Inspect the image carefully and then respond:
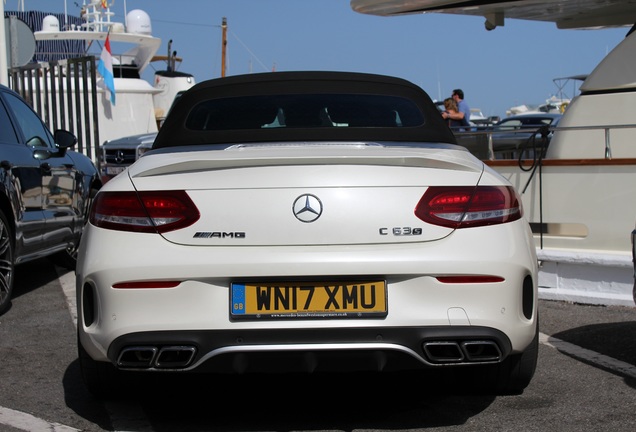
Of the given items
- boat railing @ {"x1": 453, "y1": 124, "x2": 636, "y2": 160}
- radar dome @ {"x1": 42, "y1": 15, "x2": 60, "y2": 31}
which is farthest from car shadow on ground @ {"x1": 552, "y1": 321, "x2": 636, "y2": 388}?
radar dome @ {"x1": 42, "y1": 15, "x2": 60, "y2": 31}

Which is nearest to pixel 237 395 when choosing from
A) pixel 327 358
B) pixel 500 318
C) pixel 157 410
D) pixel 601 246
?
pixel 157 410

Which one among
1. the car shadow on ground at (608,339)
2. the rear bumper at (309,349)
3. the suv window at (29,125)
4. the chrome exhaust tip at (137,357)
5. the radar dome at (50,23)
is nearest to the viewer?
the rear bumper at (309,349)

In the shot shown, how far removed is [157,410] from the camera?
15.8ft

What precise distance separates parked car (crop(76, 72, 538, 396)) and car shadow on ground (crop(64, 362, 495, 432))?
48 centimetres

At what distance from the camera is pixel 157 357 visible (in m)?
4.17

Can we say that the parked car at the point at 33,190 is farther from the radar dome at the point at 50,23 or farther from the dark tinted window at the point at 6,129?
the radar dome at the point at 50,23

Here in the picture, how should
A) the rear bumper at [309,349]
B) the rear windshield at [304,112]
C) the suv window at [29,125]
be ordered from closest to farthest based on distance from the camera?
1. the rear bumper at [309,349]
2. the rear windshield at [304,112]
3. the suv window at [29,125]

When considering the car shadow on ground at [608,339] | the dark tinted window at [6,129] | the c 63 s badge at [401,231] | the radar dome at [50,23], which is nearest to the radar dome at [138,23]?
Answer: the radar dome at [50,23]

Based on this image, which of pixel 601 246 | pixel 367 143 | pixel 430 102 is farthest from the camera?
pixel 601 246

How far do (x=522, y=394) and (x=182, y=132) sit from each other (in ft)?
6.64

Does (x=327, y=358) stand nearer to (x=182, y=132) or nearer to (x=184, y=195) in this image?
(x=184, y=195)

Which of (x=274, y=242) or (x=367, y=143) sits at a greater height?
(x=367, y=143)

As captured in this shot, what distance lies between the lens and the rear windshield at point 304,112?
17.7ft

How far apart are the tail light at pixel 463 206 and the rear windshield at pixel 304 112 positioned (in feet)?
3.72
